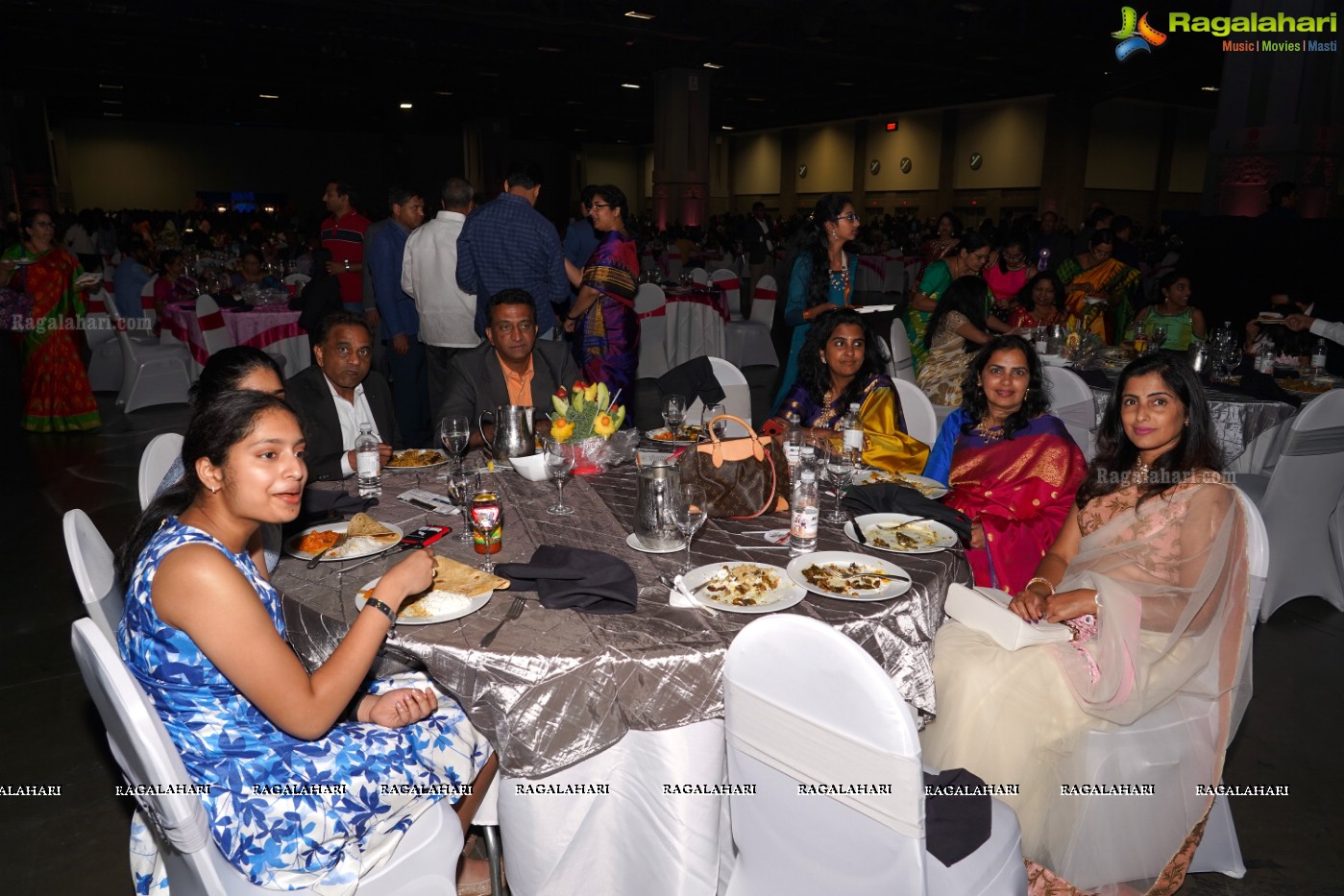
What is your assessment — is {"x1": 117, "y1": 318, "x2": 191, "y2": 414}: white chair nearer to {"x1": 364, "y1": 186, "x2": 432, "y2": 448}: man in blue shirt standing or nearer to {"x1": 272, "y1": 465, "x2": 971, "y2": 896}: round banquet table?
{"x1": 364, "y1": 186, "x2": 432, "y2": 448}: man in blue shirt standing

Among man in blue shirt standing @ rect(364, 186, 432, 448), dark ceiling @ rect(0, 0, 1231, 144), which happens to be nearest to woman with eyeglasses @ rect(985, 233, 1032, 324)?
man in blue shirt standing @ rect(364, 186, 432, 448)

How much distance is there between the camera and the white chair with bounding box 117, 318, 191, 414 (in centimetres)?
675

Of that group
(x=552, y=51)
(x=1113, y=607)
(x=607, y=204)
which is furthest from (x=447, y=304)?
(x=552, y=51)

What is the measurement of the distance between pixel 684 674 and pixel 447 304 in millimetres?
3824

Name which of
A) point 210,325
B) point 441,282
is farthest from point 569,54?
point 441,282

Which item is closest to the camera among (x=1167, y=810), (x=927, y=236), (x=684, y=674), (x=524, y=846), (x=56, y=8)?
(x=684, y=674)

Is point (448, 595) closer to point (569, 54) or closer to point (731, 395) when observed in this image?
point (731, 395)

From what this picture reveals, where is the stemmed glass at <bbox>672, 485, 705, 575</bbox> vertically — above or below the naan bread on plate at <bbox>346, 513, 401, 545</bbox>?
above

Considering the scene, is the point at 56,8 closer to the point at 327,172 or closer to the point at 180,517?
the point at 180,517

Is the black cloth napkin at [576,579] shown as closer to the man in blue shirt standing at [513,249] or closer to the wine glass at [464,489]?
the wine glass at [464,489]

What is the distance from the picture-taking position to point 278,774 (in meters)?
1.58

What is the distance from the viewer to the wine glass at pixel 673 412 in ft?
9.67

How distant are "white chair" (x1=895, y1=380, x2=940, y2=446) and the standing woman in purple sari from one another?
76.3 inches

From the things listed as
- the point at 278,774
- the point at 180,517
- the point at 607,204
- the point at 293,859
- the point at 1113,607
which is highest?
the point at 607,204
